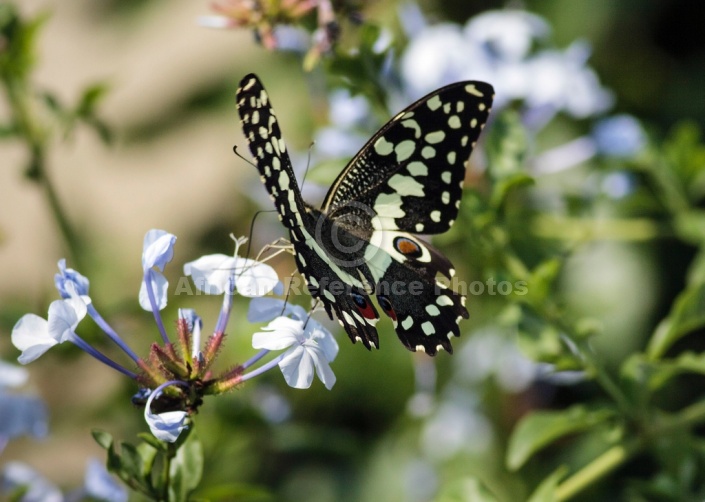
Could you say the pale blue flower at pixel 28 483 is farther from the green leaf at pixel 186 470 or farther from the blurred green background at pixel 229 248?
the green leaf at pixel 186 470

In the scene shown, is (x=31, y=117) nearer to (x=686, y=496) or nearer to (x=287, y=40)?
(x=287, y=40)

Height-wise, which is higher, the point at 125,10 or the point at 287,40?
the point at 287,40

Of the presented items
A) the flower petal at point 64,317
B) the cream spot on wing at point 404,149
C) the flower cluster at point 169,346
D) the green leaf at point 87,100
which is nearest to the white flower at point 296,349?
the flower cluster at point 169,346

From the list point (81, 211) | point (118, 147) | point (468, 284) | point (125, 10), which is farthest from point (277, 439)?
point (125, 10)

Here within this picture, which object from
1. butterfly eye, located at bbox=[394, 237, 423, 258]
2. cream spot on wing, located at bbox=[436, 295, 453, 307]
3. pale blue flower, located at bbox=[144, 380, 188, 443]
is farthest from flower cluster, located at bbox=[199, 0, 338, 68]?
pale blue flower, located at bbox=[144, 380, 188, 443]

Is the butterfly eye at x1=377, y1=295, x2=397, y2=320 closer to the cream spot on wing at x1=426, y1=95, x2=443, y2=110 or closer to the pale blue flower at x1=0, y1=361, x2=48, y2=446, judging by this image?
the cream spot on wing at x1=426, y1=95, x2=443, y2=110

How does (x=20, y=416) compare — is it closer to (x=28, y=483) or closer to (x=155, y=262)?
(x=28, y=483)

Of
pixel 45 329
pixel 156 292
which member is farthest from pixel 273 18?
pixel 45 329
